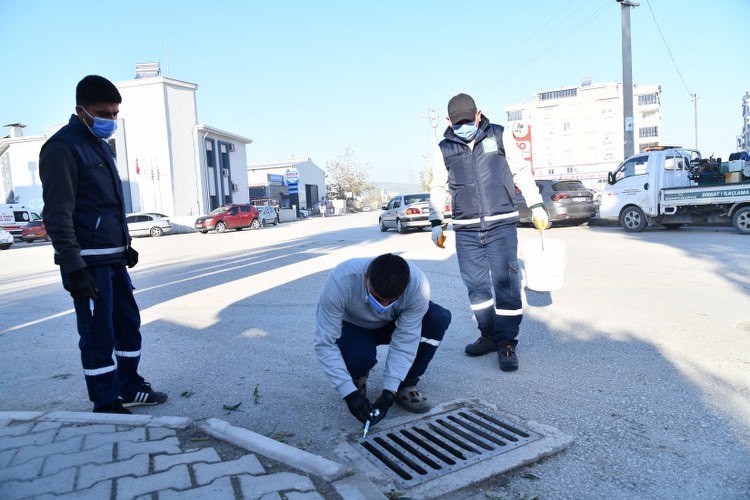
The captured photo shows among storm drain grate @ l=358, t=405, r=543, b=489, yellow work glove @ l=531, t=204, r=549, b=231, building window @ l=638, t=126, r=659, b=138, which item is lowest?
storm drain grate @ l=358, t=405, r=543, b=489

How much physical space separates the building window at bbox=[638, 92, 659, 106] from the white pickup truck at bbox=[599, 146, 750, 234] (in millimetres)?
77908

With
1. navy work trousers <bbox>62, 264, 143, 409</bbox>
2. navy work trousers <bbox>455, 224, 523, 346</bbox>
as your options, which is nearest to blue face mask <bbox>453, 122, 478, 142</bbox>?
navy work trousers <bbox>455, 224, 523, 346</bbox>

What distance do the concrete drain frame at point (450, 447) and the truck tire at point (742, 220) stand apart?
11.4 metres

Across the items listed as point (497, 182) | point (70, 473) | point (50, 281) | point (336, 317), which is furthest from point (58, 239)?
point (50, 281)

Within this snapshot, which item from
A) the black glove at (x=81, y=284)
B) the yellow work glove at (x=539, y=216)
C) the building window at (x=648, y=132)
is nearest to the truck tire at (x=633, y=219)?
the yellow work glove at (x=539, y=216)

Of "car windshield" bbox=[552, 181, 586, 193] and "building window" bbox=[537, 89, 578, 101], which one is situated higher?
"building window" bbox=[537, 89, 578, 101]

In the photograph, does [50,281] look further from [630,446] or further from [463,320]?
[630,446]

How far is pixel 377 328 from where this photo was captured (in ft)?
10.9

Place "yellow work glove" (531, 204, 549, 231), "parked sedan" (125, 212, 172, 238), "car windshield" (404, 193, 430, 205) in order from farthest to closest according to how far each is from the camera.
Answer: "parked sedan" (125, 212, 172, 238) < "car windshield" (404, 193, 430, 205) < "yellow work glove" (531, 204, 549, 231)

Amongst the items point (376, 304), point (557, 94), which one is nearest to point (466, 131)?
point (376, 304)

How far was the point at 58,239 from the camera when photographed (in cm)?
294

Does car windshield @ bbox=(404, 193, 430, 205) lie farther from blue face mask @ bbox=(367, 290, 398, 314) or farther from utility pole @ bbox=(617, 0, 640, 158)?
blue face mask @ bbox=(367, 290, 398, 314)

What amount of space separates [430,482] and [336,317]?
1.02 meters

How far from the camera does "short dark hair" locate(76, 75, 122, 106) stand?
3191 mm
